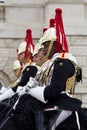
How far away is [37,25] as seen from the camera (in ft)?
40.2

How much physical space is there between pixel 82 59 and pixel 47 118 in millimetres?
7668

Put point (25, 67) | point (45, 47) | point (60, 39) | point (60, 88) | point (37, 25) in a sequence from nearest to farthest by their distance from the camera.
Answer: point (60, 88)
point (45, 47)
point (60, 39)
point (25, 67)
point (37, 25)

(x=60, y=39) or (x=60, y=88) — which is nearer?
(x=60, y=88)

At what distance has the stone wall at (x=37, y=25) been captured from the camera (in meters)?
11.6

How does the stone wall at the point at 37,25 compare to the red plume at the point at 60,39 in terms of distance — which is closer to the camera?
the red plume at the point at 60,39

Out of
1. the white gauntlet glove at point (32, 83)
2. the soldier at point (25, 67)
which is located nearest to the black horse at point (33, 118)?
the white gauntlet glove at point (32, 83)

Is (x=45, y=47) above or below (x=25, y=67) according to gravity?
above

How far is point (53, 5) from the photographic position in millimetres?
11812

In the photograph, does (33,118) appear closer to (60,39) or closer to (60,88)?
(60,88)

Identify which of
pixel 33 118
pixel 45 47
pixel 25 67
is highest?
pixel 45 47

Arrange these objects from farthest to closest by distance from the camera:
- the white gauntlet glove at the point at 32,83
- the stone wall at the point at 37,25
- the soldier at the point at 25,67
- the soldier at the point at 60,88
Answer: the stone wall at the point at 37,25 < the soldier at the point at 25,67 < the white gauntlet glove at the point at 32,83 < the soldier at the point at 60,88

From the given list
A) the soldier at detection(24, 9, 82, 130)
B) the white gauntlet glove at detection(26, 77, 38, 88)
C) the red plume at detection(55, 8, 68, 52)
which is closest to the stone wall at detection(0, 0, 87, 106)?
the red plume at detection(55, 8, 68, 52)

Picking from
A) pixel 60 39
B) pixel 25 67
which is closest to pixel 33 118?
pixel 60 39

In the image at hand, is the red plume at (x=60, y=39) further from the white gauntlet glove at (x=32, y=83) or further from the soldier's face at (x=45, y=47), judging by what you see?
the white gauntlet glove at (x=32, y=83)
